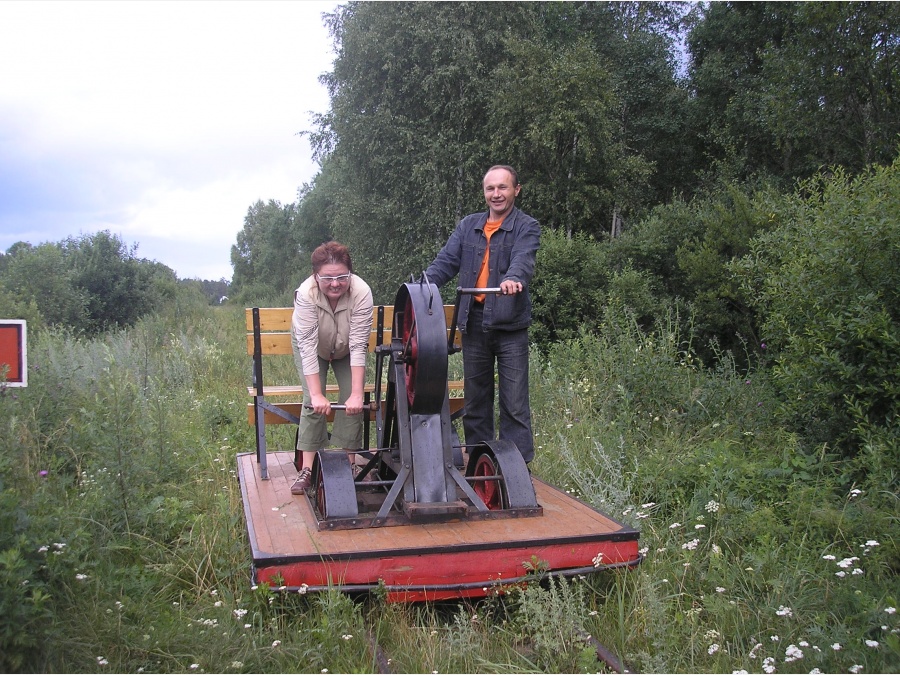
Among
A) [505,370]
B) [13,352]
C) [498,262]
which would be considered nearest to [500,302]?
[498,262]

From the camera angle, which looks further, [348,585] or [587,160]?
[587,160]

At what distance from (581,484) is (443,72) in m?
18.7

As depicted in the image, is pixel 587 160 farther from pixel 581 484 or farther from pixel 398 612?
pixel 398 612

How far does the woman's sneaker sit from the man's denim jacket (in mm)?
1338

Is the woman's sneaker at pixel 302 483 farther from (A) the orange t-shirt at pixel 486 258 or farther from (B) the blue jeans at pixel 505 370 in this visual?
(A) the orange t-shirt at pixel 486 258

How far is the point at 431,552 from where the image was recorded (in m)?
3.54

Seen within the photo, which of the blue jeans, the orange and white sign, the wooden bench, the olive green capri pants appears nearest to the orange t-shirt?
the blue jeans

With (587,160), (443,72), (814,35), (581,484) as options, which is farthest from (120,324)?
(581,484)

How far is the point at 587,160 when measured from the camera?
20.8 meters

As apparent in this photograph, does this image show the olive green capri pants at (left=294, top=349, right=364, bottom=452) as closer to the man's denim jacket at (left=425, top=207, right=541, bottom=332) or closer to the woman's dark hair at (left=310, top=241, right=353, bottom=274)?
the woman's dark hair at (left=310, top=241, right=353, bottom=274)

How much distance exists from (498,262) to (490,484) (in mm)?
1403

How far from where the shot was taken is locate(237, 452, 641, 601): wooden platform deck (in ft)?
11.3

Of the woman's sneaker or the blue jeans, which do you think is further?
the blue jeans

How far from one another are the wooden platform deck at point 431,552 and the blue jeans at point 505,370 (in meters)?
0.96
